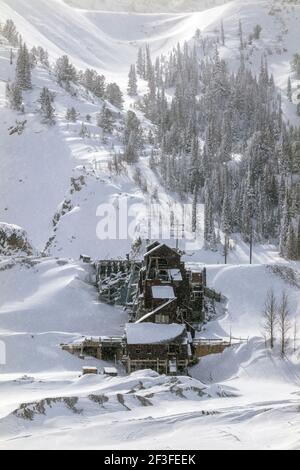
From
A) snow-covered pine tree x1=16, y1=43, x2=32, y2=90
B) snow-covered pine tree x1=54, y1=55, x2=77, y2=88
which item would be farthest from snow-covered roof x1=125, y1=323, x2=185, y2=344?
snow-covered pine tree x1=54, y1=55, x2=77, y2=88

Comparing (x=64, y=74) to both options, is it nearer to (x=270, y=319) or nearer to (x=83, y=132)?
(x=83, y=132)

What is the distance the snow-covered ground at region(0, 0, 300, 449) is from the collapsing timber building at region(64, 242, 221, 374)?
1.51 metres

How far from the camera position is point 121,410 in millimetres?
29891

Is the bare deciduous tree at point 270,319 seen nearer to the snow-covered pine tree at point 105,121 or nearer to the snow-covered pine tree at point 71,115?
the snow-covered pine tree at point 105,121

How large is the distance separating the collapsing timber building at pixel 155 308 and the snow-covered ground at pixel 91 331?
151 centimetres

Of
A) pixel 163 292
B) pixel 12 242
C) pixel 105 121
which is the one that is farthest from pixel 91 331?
pixel 105 121

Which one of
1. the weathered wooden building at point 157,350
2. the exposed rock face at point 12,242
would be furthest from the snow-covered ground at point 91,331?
the exposed rock face at point 12,242

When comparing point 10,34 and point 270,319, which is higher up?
point 10,34

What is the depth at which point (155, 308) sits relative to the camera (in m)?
48.3

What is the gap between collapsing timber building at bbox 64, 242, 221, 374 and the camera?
4478cm

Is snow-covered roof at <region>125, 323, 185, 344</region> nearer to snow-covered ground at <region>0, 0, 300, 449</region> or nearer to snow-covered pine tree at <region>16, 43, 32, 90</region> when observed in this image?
snow-covered ground at <region>0, 0, 300, 449</region>

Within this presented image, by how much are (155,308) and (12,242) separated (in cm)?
2289

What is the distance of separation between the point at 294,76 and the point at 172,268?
134 m
